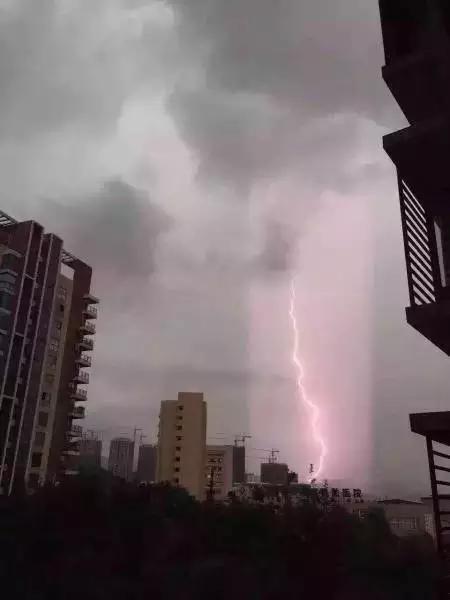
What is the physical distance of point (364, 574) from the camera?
32.4m

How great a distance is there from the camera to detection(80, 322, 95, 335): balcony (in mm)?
51875

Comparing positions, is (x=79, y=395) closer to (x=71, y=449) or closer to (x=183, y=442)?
(x=71, y=449)

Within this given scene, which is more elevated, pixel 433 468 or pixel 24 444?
pixel 24 444

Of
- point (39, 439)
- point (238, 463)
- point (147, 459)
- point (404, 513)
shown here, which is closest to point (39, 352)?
point (39, 439)

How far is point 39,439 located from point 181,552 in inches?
698

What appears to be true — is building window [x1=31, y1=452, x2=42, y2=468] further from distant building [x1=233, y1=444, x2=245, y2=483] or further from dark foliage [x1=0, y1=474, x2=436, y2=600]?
distant building [x1=233, y1=444, x2=245, y2=483]

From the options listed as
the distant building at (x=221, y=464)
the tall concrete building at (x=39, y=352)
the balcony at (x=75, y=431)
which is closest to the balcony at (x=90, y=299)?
the tall concrete building at (x=39, y=352)

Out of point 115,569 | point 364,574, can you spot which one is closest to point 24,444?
point 115,569

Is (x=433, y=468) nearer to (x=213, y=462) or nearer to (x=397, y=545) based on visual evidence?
(x=397, y=545)

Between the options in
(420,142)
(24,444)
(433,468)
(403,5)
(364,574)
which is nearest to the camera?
(433,468)

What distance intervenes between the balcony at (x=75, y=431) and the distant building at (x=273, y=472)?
8896 centimetres

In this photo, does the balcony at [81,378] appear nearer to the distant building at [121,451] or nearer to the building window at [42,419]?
the building window at [42,419]

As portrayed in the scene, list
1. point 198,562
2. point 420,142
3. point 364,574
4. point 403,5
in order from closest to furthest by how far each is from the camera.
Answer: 1. point 420,142
2. point 403,5
3. point 198,562
4. point 364,574

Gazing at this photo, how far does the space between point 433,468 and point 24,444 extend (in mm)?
41412
